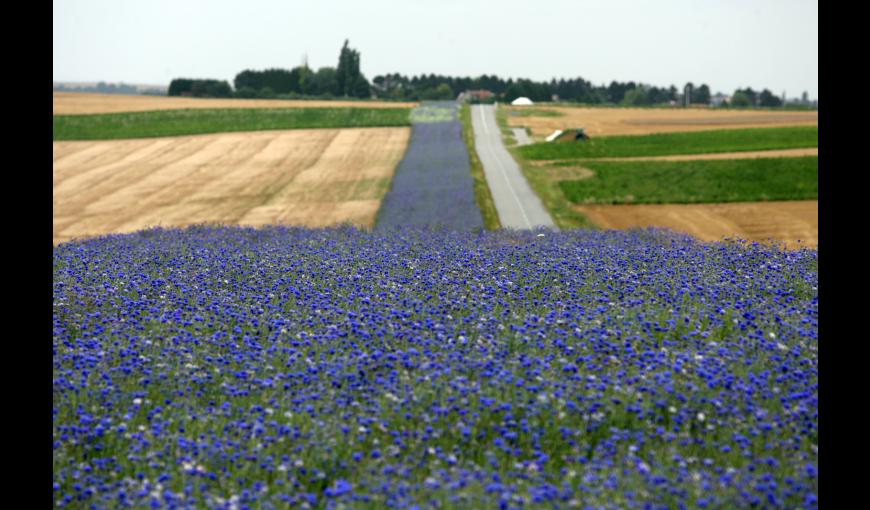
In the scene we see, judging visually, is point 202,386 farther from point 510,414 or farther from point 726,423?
point 726,423

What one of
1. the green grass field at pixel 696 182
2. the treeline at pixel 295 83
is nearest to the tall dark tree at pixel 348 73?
the treeline at pixel 295 83

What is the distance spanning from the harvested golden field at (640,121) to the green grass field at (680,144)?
5434 mm

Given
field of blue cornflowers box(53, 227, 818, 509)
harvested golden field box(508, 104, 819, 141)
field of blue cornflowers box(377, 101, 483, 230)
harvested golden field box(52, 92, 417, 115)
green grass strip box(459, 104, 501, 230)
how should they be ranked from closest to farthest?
field of blue cornflowers box(53, 227, 818, 509) → field of blue cornflowers box(377, 101, 483, 230) → green grass strip box(459, 104, 501, 230) → harvested golden field box(508, 104, 819, 141) → harvested golden field box(52, 92, 417, 115)

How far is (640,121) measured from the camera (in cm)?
9925

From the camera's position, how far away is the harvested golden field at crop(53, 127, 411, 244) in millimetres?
39844

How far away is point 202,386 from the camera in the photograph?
9.25 meters

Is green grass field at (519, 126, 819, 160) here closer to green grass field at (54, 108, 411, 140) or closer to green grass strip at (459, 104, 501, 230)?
green grass strip at (459, 104, 501, 230)

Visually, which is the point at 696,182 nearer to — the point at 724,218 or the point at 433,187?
the point at 724,218

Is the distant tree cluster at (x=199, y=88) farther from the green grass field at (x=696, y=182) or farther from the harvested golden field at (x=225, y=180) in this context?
the green grass field at (x=696, y=182)

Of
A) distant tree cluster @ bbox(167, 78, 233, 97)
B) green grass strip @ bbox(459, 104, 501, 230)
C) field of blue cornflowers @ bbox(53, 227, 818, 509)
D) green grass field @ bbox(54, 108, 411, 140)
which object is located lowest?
field of blue cornflowers @ bbox(53, 227, 818, 509)

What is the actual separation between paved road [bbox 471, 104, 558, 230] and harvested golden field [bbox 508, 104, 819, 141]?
7119 mm

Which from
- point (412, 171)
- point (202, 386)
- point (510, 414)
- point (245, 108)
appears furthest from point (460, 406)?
point (245, 108)

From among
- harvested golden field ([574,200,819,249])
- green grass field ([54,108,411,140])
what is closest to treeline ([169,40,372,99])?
green grass field ([54,108,411,140])
